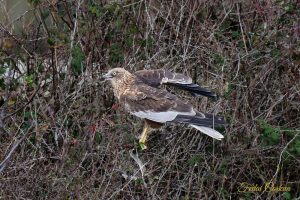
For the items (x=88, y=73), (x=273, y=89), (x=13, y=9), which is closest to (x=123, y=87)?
(x=88, y=73)

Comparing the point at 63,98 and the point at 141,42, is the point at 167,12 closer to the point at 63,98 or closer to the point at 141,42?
the point at 141,42

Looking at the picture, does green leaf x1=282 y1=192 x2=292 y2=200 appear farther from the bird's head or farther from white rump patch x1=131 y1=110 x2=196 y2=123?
the bird's head

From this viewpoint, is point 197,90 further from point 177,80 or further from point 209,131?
point 209,131

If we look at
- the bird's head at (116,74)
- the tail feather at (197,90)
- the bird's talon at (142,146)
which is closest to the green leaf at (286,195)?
the tail feather at (197,90)

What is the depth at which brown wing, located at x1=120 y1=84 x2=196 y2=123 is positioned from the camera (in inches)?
232

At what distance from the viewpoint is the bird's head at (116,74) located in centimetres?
635

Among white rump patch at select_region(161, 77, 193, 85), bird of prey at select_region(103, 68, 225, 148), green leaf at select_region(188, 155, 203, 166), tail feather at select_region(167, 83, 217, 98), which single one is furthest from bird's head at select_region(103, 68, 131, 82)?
green leaf at select_region(188, 155, 203, 166)

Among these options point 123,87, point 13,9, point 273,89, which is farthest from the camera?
point 13,9

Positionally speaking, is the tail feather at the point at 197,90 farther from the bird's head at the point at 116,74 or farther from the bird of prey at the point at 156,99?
the bird's head at the point at 116,74

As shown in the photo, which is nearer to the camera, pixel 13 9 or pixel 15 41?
pixel 15 41

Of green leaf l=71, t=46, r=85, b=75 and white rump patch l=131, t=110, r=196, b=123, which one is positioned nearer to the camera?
white rump patch l=131, t=110, r=196, b=123

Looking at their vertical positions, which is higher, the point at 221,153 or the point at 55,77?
the point at 55,77

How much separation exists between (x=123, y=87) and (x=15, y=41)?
1.29 m

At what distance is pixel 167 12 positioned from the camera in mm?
7453
